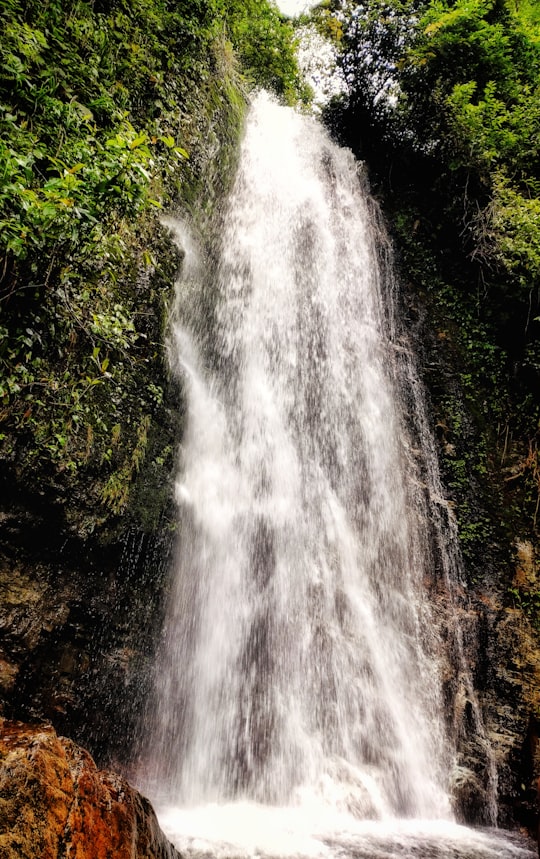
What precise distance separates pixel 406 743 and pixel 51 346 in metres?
5.86

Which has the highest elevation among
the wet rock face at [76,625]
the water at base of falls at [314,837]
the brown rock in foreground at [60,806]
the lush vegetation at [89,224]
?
the lush vegetation at [89,224]

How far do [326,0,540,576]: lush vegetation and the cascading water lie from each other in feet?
3.12

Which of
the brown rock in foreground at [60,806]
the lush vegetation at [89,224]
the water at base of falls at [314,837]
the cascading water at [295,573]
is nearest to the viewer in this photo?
the brown rock in foreground at [60,806]

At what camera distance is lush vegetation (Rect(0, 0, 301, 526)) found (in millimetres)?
3133

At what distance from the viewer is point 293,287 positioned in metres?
8.16

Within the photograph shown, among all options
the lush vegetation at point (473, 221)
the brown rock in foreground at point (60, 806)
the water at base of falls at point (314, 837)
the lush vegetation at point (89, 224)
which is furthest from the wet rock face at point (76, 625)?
the lush vegetation at point (473, 221)

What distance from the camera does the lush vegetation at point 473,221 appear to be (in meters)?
7.36

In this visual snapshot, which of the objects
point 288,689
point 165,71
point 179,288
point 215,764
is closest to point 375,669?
point 288,689

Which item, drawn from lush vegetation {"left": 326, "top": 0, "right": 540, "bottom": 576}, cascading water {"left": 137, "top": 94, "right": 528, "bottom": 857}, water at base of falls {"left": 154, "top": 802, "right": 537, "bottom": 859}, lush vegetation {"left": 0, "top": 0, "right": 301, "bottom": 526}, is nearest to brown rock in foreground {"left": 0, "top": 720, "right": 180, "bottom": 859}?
water at base of falls {"left": 154, "top": 802, "right": 537, "bottom": 859}

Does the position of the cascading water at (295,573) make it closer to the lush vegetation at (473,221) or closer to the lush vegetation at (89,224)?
the lush vegetation at (473,221)

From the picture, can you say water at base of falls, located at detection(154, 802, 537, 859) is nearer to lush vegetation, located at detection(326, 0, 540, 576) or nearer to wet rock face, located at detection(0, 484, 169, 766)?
wet rock face, located at detection(0, 484, 169, 766)

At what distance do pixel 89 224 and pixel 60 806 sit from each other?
10.8 feet

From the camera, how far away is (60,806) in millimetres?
1764

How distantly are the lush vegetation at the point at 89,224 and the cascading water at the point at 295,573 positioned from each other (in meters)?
1.10
